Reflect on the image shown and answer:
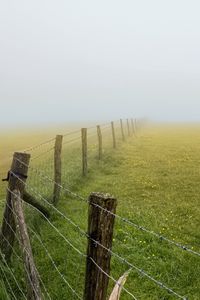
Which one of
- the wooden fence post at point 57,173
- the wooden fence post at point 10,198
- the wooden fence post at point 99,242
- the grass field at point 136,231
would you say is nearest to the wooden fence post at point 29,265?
the grass field at point 136,231

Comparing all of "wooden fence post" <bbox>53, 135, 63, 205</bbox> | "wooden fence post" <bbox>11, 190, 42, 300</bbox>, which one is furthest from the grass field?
"wooden fence post" <bbox>11, 190, 42, 300</bbox>

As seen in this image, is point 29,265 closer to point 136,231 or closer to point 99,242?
point 99,242

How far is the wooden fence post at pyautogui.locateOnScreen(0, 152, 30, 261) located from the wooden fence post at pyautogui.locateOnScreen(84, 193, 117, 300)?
13.6 feet

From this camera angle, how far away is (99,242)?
520 centimetres

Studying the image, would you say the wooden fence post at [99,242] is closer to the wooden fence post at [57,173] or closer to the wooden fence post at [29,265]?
the wooden fence post at [29,265]

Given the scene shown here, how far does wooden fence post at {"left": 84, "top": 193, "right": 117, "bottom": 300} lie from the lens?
516 centimetres

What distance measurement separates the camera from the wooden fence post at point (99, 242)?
5160 mm

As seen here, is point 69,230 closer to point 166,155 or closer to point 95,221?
point 95,221

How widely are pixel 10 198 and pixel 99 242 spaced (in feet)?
14.2

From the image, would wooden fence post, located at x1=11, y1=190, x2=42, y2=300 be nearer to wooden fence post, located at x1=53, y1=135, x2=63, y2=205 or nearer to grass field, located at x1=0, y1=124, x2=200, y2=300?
grass field, located at x1=0, y1=124, x2=200, y2=300

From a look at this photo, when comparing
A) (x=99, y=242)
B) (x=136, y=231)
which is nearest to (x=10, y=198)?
(x=136, y=231)

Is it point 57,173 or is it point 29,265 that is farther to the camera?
point 57,173

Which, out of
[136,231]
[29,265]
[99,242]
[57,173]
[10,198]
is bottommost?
[136,231]

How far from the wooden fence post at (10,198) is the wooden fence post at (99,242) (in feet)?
13.6
